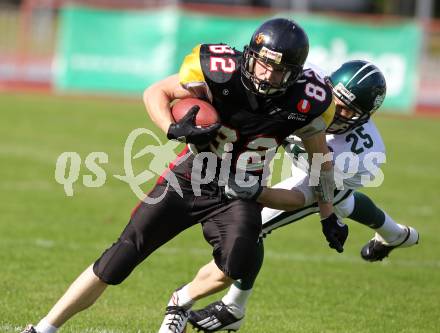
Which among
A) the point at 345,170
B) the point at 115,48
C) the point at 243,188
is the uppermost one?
the point at 243,188

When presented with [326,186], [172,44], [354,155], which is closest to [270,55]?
[326,186]

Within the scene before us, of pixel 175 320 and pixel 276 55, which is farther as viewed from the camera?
pixel 175 320

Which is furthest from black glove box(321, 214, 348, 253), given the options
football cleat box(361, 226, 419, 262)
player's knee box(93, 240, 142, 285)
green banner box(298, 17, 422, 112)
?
green banner box(298, 17, 422, 112)

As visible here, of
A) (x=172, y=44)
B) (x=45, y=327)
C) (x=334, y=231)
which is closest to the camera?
(x=45, y=327)

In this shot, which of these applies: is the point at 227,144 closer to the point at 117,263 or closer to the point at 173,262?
the point at 117,263

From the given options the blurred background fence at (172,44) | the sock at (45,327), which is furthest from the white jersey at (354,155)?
the blurred background fence at (172,44)

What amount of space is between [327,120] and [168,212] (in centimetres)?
95

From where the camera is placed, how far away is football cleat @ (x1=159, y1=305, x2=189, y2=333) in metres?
4.74

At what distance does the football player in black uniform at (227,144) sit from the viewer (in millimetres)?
Answer: 4434

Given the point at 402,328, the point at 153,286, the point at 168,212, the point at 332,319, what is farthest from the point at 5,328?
the point at 402,328

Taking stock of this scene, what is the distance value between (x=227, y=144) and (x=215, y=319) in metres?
1.08

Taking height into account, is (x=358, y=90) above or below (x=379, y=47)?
above

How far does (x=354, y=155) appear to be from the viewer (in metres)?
5.55

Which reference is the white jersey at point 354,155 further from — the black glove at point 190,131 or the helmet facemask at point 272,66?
the black glove at point 190,131
